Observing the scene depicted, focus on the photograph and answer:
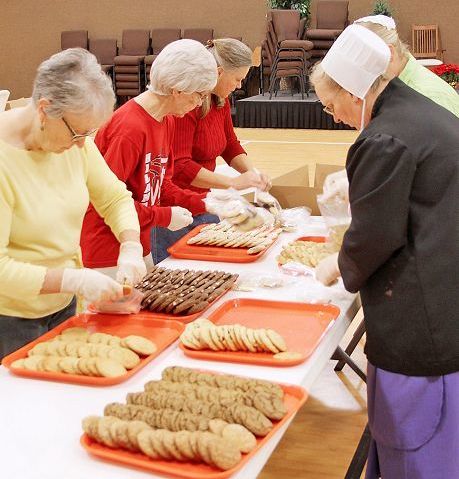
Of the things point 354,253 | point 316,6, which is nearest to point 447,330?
point 354,253

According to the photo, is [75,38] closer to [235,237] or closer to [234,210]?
[234,210]

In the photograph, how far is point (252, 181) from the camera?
3281mm

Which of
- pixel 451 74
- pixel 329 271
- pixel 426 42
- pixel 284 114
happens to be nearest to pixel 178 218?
pixel 329 271

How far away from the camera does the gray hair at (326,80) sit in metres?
1.77

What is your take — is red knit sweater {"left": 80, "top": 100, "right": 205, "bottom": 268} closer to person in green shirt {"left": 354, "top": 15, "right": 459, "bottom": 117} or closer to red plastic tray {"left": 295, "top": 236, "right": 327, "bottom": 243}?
red plastic tray {"left": 295, "top": 236, "right": 327, "bottom": 243}

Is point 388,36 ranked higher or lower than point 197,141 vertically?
higher

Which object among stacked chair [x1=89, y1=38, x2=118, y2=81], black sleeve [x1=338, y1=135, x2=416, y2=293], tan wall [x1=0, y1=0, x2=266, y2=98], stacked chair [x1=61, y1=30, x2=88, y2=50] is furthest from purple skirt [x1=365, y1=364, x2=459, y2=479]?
stacked chair [x1=61, y1=30, x2=88, y2=50]

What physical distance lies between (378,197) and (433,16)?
12014mm

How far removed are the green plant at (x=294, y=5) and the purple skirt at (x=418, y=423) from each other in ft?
37.1

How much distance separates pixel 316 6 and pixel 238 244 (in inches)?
431

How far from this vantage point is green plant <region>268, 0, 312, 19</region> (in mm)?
12305

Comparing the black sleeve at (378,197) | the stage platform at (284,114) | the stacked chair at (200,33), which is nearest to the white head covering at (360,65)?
the black sleeve at (378,197)

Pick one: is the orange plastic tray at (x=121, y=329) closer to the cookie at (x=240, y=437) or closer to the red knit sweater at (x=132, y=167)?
the cookie at (x=240, y=437)

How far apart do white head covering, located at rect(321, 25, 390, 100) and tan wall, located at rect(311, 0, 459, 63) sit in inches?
446
